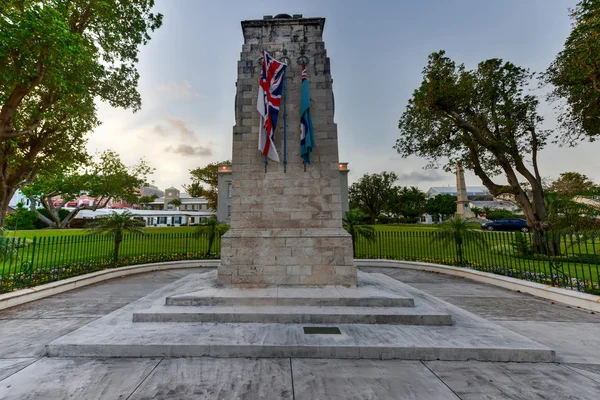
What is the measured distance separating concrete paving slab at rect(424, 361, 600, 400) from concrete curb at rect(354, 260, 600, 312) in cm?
423

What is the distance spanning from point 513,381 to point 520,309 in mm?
4071

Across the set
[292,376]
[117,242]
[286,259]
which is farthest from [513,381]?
[117,242]

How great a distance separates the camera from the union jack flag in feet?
24.1

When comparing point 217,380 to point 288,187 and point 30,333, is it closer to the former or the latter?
point 30,333

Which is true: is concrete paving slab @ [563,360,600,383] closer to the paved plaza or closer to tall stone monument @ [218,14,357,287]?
the paved plaza

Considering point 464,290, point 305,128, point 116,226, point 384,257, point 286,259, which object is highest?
point 305,128

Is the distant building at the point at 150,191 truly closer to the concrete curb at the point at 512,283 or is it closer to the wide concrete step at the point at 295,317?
the concrete curb at the point at 512,283

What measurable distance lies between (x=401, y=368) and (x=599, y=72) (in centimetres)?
1500

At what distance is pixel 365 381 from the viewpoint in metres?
3.35

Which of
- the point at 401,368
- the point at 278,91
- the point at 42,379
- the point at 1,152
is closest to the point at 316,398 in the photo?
the point at 401,368

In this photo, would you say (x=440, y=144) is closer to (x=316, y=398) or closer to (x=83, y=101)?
(x=316, y=398)

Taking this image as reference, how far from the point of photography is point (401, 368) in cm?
368

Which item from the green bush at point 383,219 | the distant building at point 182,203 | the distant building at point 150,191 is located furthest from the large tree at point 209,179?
the distant building at point 150,191

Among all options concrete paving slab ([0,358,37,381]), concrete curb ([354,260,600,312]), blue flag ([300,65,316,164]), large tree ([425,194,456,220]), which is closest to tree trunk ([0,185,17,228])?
concrete paving slab ([0,358,37,381])
